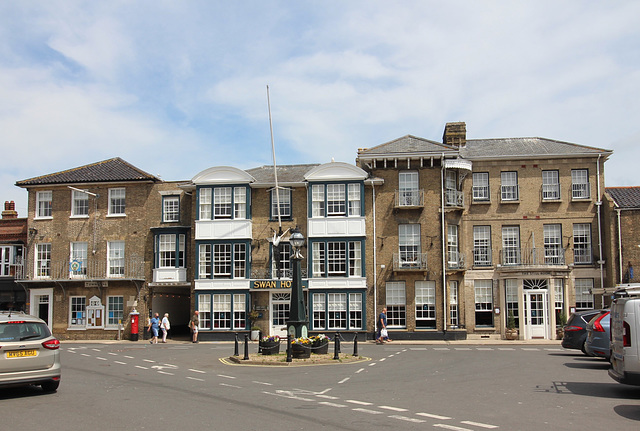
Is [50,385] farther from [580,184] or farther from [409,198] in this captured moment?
[580,184]

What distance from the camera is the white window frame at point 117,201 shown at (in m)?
36.2

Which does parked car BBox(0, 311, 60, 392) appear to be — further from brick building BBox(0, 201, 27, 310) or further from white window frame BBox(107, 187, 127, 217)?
brick building BBox(0, 201, 27, 310)

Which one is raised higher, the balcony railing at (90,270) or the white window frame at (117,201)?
the white window frame at (117,201)

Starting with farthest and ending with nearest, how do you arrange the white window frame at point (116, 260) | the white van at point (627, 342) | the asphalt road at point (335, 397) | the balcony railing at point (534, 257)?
the white window frame at point (116, 260) < the balcony railing at point (534, 257) < the white van at point (627, 342) < the asphalt road at point (335, 397)

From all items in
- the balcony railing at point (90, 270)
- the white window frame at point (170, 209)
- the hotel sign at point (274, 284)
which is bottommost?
the hotel sign at point (274, 284)

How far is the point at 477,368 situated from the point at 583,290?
17.8 metres

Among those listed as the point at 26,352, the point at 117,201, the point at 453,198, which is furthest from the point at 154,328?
the point at 26,352

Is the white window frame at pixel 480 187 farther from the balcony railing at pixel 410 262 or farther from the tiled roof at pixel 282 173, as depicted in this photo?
the tiled roof at pixel 282 173

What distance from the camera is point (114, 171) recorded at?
36.8 meters

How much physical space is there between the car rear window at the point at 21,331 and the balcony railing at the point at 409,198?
22.5 metres

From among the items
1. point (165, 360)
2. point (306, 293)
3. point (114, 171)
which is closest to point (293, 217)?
point (306, 293)

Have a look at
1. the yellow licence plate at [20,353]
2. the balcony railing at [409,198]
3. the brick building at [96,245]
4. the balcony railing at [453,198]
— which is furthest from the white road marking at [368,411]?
the brick building at [96,245]

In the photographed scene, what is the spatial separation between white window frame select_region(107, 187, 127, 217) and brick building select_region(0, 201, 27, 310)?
641 cm

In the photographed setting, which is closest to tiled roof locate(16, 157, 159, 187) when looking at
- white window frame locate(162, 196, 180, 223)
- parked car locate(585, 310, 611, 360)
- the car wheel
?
white window frame locate(162, 196, 180, 223)
